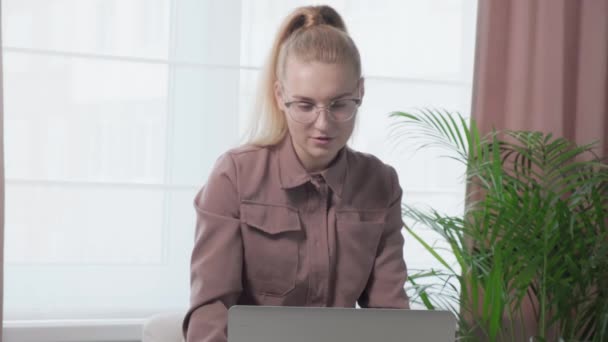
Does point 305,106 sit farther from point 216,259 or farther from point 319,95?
point 216,259

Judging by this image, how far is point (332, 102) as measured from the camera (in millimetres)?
1436

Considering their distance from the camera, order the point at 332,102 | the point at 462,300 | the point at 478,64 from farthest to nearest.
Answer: the point at 478,64 < the point at 462,300 < the point at 332,102

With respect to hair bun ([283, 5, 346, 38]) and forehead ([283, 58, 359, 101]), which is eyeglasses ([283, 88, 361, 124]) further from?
hair bun ([283, 5, 346, 38])

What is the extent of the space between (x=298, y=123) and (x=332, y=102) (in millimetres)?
79

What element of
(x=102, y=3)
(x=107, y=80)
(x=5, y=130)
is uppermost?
(x=102, y=3)

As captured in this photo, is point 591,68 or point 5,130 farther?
point 591,68

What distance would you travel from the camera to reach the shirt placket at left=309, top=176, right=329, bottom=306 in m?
1.58

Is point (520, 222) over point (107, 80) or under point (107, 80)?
under

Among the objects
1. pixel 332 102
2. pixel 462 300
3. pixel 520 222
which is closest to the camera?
pixel 332 102

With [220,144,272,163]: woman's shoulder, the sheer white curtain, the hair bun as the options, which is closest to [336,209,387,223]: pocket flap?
[220,144,272,163]: woman's shoulder

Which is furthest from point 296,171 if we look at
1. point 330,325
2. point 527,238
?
point 527,238

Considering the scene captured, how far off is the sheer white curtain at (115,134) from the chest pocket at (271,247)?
124 centimetres

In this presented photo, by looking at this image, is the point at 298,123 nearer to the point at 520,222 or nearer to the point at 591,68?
the point at 520,222

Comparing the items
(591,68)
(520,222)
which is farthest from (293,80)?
(591,68)
